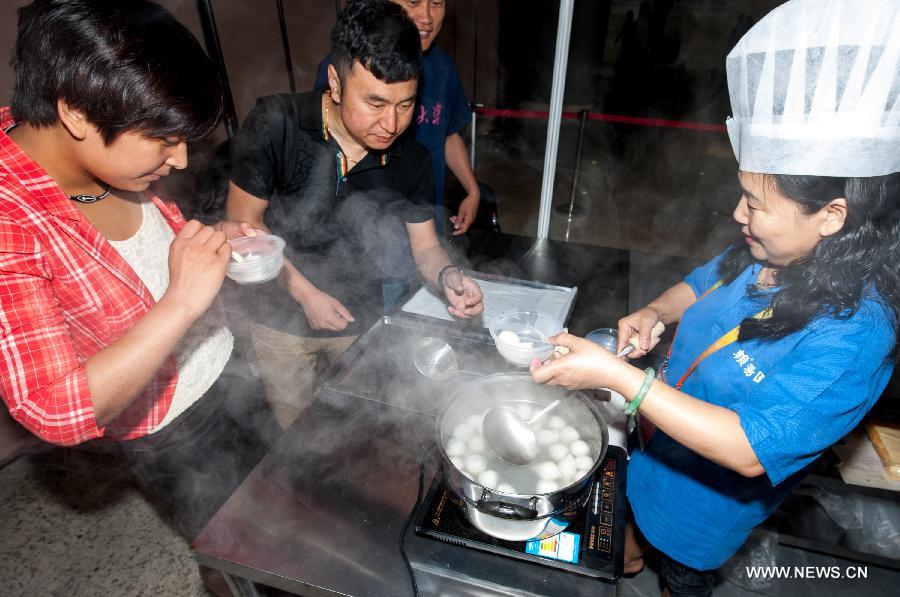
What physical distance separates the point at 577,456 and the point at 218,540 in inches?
46.8

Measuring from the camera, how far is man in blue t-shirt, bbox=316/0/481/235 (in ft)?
10.2

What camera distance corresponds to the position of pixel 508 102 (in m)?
11.6

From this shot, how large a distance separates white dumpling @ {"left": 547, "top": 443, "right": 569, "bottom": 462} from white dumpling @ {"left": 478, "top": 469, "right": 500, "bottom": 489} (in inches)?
8.2

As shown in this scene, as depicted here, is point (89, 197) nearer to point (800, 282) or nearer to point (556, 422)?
point (556, 422)

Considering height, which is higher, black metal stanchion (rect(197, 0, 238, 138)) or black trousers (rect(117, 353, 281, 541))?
black metal stanchion (rect(197, 0, 238, 138))

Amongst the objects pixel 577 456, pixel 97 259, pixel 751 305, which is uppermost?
pixel 97 259

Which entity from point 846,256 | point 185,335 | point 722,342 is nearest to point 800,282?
point 846,256

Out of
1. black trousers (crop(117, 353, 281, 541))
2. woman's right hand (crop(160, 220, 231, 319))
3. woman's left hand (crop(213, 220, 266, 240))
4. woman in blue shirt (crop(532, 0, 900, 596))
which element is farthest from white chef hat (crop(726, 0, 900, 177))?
black trousers (crop(117, 353, 281, 541))

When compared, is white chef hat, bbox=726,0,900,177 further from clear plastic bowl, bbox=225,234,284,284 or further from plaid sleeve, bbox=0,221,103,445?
plaid sleeve, bbox=0,221,103,445

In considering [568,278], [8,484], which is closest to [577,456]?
[568,278]

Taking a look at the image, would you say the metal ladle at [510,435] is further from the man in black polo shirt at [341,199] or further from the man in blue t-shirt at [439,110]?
the man in blue t-shirt at [439,110]

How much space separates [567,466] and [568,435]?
5.1 inches

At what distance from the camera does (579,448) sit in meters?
1.58

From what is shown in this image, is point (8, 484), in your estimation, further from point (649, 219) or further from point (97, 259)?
point (649, 219)
